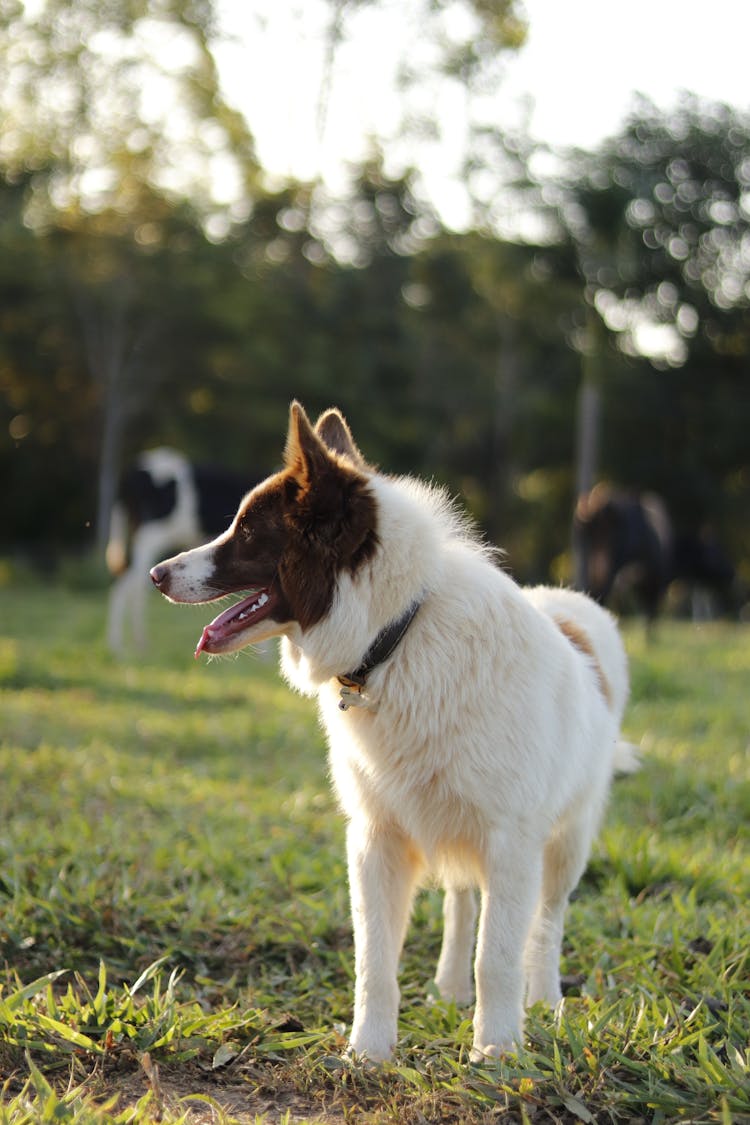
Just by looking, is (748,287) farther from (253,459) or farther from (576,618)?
(576,618)

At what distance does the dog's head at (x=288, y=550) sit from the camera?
10.1ft

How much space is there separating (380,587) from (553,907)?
53.7 inches

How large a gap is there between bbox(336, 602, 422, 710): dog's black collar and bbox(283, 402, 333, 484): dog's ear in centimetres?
46

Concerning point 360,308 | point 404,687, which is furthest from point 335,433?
point 360,308

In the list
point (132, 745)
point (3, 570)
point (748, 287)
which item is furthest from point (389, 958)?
point (748, 287)

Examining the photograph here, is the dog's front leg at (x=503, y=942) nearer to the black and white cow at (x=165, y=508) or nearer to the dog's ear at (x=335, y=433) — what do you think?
the dog's ear at (x=335, y=433)

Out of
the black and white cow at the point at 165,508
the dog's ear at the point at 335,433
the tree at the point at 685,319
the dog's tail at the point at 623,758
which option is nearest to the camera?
the dog's ear at the point at 335,433

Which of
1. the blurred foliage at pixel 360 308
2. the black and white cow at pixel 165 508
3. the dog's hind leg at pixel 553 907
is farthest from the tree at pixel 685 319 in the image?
the dog's hind leg at pixel 553 907

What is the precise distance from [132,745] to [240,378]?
22902mm

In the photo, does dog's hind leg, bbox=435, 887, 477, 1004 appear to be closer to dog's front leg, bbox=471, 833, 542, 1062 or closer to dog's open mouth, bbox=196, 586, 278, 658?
dog's front leg, bbox=471, 833, 542, 1062

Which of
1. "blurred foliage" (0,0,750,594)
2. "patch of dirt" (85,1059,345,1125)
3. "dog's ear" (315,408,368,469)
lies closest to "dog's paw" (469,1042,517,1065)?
"patch of dirt" (85,1059,345,1125)

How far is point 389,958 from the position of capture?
10.6 feet

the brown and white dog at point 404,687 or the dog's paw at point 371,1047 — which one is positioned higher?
the brown and white dog at point 404,687

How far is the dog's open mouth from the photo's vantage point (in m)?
3.22
